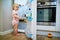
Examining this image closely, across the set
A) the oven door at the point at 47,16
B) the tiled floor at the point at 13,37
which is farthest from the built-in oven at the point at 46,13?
the tiled floor at the point at 13,37

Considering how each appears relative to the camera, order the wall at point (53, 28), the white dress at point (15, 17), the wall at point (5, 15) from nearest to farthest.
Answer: the white dress at point (15, 17) → the wall at point (5, 15) → the wall at point (53, 28)

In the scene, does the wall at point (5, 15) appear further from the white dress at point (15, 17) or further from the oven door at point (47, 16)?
the oven door at point (47, 16)

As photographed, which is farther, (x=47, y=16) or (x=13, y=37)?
(x=47, y=16)

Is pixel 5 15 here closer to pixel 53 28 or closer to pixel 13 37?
pixel 13 37

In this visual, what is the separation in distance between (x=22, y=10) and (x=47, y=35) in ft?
2.73

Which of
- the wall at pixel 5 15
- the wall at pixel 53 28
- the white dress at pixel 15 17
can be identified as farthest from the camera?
the wall at pixel 53 28

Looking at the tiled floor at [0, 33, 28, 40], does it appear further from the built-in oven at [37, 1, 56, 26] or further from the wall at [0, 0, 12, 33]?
the built-in oven at [37, 1, 56, 26]

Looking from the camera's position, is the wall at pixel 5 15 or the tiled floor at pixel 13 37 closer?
the tiled floor at pixel 13 37

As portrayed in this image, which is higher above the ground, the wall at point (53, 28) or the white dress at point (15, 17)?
the white dress at point (15, 17)

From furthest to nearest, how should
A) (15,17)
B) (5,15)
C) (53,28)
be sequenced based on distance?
(53,28)
(5,15)
(15,17)

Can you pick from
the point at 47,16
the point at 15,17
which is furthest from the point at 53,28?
the point at 15,17

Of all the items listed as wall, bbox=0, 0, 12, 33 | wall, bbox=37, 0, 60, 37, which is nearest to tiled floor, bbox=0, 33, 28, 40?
wall, bbox=0, 0, 12, 33

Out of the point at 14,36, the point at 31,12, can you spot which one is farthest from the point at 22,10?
the point at 14,36

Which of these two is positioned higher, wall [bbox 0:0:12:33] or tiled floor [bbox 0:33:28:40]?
wall [bbox 0:0:12:33]
